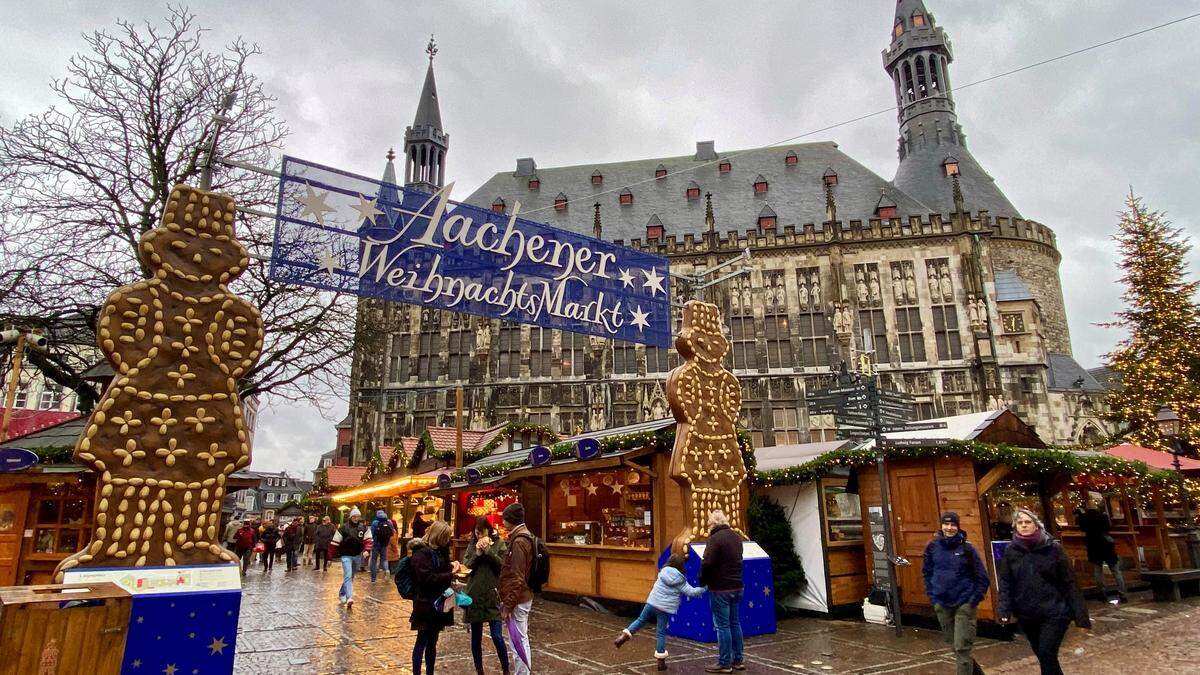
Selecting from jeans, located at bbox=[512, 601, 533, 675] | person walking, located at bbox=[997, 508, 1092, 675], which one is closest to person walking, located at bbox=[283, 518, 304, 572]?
jeans, located at bbox=[512, 601, 533, 675]

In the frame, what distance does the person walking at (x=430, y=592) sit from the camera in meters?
5.12

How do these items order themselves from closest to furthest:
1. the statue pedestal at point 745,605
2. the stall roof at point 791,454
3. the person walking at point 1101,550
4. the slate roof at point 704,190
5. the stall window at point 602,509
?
the statue pedestal at point 745,605, the stall window at point 602,509, the person walking at point 1101,550, the stall roof at point 791,454, the slate roof at point 704,190

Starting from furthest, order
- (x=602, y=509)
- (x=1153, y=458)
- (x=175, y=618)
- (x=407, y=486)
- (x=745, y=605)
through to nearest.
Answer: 1. (x=407, y=486)
2. (x=1153, y=458)
3. (x=602, y=509)
4. (x=745, y=605)
5. (x=175, y=618)

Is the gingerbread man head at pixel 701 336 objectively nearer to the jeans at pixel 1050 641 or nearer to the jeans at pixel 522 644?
the jeans at pixel 522 644

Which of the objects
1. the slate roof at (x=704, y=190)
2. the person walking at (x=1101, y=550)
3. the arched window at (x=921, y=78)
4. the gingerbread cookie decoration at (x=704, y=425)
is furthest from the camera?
the arched window at (x=921, y=78)

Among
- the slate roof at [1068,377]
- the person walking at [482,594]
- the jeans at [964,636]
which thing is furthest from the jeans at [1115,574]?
the slate roof at [1068,377]

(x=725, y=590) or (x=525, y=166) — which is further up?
(x=525, y=166)

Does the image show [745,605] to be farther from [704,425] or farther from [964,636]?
[964,636]

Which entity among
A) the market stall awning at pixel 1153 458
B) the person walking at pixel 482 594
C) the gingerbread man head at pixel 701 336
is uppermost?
the gingerbread man head at pixel 701 336

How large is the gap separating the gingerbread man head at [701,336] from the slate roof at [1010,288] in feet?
83.1

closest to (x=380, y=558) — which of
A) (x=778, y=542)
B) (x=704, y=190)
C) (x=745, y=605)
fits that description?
(x=778, y=542)

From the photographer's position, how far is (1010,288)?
29.1m

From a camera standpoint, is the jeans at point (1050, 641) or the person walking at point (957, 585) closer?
the jeans at point (1050, 641)

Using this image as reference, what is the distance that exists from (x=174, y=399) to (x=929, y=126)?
137 feet
